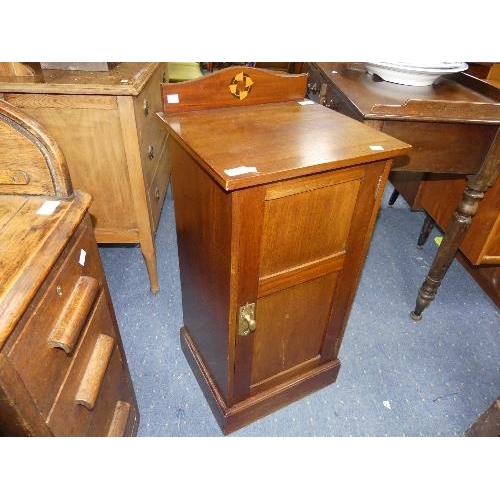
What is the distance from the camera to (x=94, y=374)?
2.97 ft

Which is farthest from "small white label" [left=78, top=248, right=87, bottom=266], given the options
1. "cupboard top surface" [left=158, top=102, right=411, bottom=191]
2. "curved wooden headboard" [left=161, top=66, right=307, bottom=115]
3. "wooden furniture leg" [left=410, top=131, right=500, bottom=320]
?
"wooden furniture leg" [left=410, top=131, right=500, bottom=320]

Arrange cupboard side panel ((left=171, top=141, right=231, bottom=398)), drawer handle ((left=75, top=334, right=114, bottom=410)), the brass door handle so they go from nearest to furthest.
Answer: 1. drawer handle ((left=75, top=334, right=114, bottom=410))
2. cupboard side panel ((left=171, top=141, right=231, bottom=398))
3. the brass door handle

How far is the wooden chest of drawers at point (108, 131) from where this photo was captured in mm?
1369

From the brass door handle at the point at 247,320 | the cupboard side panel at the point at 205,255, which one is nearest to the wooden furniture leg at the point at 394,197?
the cupboard side panel at the point at 205,255

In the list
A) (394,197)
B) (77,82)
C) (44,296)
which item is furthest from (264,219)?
(394,197)

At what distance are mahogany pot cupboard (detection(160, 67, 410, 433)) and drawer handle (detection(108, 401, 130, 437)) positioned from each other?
327 mm

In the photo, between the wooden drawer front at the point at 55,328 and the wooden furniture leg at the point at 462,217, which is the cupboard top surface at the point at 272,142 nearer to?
the wooden drawer front at the point at 55,328

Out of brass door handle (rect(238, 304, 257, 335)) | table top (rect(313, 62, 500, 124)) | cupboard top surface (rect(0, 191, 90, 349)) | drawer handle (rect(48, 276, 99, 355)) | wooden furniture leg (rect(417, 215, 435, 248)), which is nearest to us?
cupboard top surface (rect(0, 191, 90, 349))

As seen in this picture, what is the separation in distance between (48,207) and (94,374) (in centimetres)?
40

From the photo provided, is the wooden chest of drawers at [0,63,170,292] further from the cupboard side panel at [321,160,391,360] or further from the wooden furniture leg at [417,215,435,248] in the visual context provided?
the wooden furniture leg at [417,215,435,248]

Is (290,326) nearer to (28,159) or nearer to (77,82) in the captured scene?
(28,159)

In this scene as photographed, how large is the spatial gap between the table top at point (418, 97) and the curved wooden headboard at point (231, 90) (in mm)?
244

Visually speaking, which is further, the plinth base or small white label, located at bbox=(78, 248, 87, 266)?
the plinth base

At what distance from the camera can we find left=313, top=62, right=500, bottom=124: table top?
1219 millimetres
